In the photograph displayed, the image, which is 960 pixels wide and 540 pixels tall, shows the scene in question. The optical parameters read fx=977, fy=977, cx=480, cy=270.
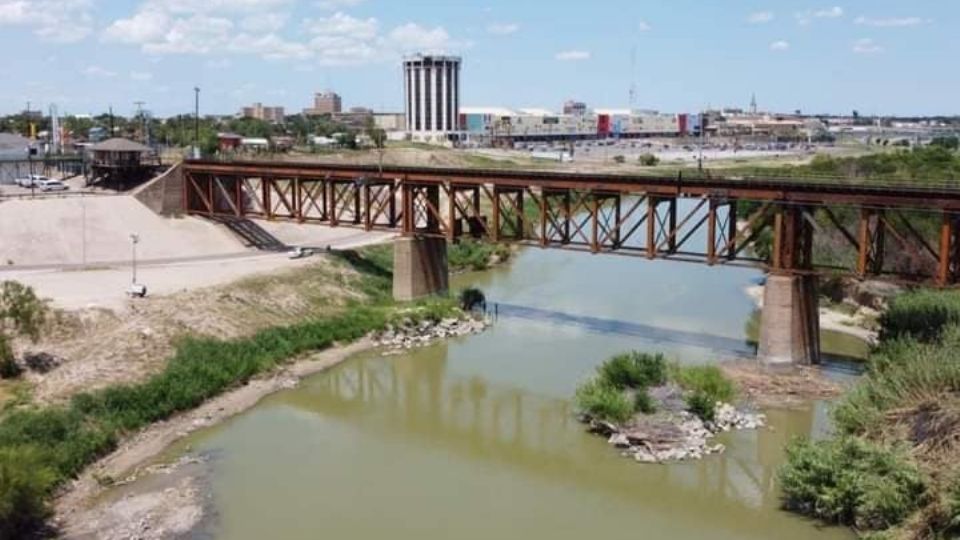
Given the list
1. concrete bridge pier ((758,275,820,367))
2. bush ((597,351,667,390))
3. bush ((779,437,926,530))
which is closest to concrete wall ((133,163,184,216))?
bush ((597,351,667,390))

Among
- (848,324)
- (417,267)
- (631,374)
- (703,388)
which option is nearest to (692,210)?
(848,324)

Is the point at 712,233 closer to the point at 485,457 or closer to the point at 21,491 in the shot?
the point at 485,457

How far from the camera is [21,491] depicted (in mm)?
24328

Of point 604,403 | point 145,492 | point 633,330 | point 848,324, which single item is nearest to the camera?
point 145,492

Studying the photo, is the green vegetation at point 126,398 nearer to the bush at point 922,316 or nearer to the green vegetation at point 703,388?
the green vegetation at point 703,388

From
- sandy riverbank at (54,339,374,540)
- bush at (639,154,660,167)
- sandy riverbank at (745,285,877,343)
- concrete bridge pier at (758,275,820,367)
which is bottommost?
sandy riverbank at (54,339,374,540)

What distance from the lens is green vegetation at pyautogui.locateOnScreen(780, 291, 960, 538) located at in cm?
2311

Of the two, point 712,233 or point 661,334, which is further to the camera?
point 661,334

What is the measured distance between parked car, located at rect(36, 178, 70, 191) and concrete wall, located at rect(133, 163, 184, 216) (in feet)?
25.6

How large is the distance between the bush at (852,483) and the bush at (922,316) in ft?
38.7

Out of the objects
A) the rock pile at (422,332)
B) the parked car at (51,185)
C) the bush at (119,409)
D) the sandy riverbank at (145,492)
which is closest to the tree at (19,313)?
the bush at (119,409)

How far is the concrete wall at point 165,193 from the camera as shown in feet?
210

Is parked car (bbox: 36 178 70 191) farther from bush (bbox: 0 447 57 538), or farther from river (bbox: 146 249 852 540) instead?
bush (bbox: 0 447 57 538)

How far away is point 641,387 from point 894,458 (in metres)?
11.1
